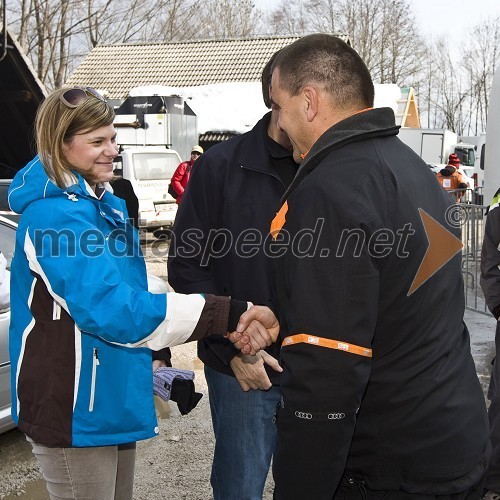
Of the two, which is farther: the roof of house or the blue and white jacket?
the roof of house

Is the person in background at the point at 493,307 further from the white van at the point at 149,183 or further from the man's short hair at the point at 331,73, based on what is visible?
the white van at the point at 149,183

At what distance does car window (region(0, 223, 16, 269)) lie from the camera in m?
5.74

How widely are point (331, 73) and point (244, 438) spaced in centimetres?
157

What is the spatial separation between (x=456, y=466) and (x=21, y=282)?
1.51 m

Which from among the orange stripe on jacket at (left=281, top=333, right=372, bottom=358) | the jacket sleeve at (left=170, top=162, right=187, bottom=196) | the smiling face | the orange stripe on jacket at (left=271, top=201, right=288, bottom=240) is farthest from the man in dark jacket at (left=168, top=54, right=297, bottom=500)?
the jacket sleeve at (left=170, top=162, right=187, bottom=196)

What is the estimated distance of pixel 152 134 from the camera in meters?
19.5

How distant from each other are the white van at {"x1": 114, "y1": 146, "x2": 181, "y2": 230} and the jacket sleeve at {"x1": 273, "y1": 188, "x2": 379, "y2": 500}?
1387cm

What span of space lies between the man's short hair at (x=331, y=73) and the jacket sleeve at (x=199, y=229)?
3.10 ft

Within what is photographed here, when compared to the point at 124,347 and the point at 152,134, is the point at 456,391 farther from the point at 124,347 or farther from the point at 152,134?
the point at 152,134

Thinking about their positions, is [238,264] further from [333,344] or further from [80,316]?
[333,344]

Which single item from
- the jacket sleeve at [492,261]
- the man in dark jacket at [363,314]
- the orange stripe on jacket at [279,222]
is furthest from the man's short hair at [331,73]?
the jacket sleeve at [492,261]

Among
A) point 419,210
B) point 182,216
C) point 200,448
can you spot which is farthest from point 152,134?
point 419,210

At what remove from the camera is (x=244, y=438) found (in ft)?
9.64

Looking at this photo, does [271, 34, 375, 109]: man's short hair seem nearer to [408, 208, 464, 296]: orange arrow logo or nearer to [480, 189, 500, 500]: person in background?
[408, 208, 464, 296]: orange arrow logo
